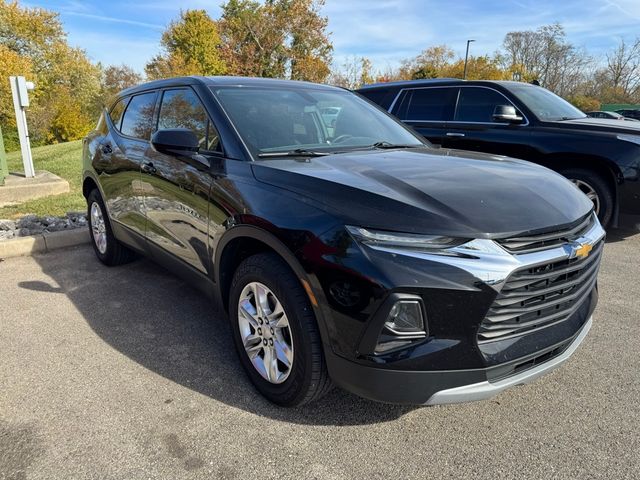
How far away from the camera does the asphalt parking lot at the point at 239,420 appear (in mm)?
2146

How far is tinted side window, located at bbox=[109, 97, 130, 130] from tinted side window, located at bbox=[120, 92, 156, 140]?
120 millimetres

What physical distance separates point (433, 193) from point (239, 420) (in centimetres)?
152

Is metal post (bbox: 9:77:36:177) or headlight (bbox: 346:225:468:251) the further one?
metal post (bbox: 9:77:36:177)

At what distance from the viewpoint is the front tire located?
2230mm

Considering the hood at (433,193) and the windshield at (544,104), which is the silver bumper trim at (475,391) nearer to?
the hood at (433,193)

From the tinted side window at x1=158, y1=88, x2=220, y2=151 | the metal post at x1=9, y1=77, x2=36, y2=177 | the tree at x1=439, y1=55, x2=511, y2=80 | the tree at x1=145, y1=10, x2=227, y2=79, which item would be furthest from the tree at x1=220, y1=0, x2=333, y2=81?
the tinted side window at x1=158, y1=88, x2=220, y2=151

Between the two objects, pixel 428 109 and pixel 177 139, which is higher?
pixel 428 109

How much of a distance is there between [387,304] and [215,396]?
132 centimetres

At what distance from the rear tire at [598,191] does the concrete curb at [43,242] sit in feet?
19.4

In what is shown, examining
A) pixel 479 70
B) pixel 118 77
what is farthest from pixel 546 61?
pixel 118 77

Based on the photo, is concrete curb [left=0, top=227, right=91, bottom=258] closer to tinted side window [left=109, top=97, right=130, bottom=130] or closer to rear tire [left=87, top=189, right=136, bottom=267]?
rear tire [left=87, top=189, right=136, bottom=267]

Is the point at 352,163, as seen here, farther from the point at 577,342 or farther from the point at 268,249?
the point at 577,342

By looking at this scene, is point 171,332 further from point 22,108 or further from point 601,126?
point 22,108

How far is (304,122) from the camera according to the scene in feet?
10.8
